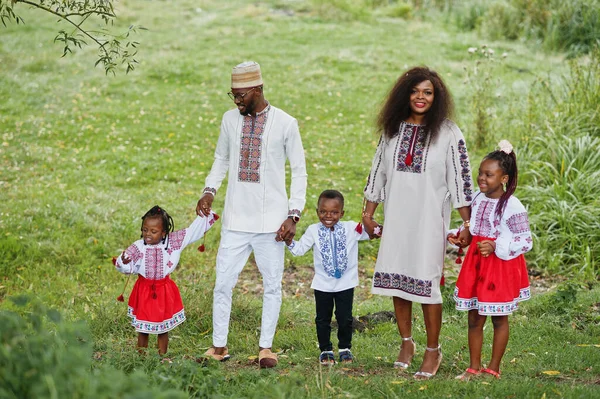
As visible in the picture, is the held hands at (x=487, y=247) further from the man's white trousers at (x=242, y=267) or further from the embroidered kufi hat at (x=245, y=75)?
the embroidered kufi hat at (x=245, y=75)

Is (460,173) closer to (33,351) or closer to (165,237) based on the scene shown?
(165,237)

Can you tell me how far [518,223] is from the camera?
195 inches

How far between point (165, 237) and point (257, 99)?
1140 millimetres

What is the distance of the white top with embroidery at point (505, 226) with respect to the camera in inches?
194

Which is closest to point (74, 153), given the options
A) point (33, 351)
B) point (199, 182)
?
point (199, 182)

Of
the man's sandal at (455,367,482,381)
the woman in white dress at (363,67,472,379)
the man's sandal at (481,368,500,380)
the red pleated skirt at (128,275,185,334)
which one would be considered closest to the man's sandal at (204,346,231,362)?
the red pleated skirt at (128,275,185,334)

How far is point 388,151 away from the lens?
5.35m

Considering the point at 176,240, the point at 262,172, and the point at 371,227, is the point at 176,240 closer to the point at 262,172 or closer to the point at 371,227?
the point at 262,172

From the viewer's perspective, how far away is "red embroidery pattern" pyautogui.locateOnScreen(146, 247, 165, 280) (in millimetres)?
5363

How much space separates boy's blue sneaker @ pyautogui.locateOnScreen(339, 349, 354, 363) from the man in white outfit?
478 millimetres

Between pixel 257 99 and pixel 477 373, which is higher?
pixel 257 99

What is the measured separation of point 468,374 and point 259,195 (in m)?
1.81

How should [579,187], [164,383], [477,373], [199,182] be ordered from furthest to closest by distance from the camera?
1. [199,182]
2. [579,187]
3. [477,373]
4. [164,383]

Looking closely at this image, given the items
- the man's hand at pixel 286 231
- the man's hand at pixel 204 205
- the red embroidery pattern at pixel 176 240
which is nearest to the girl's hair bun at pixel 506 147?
the man's hand at pixel 286 231
